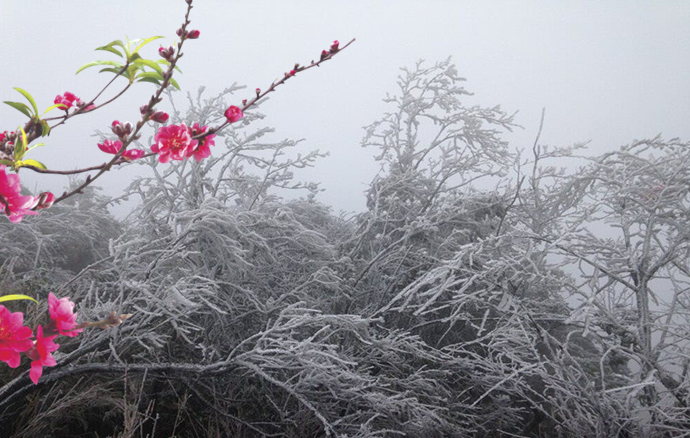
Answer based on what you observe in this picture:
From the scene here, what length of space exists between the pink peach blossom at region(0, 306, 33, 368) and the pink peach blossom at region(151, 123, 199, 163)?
0.61 meters

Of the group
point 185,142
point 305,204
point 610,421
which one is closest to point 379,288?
point 305,204

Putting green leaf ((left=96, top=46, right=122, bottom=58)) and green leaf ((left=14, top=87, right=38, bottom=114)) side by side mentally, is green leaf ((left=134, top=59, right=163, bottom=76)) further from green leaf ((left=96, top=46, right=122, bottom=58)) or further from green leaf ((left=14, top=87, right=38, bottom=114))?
green leaf ((left=14, top=87, right=38, bottom=114))

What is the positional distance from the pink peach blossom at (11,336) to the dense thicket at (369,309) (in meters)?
2.01

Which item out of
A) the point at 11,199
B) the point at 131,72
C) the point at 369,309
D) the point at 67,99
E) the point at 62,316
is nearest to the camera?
the point at 11,199

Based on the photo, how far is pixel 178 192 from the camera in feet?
19.2

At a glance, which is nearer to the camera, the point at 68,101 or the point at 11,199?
the point at 11,199

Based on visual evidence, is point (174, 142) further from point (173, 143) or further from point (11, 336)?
point (11, 336)

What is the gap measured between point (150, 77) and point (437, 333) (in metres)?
6.14

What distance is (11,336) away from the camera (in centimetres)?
119

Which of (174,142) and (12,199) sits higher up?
(174,142)

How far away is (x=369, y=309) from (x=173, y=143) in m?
4.72

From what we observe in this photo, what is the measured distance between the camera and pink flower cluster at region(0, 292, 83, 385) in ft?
3.89

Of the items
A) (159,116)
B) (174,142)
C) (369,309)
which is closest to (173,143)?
(174,142)

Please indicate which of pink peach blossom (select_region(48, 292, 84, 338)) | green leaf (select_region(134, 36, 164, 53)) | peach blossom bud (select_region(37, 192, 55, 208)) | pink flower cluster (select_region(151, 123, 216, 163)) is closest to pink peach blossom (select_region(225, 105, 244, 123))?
pink flower cluster (select_region(151, 123, 216, 163))
